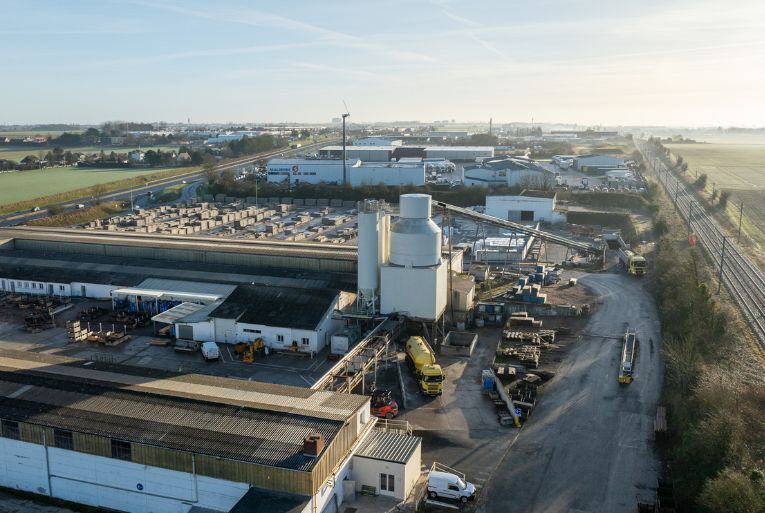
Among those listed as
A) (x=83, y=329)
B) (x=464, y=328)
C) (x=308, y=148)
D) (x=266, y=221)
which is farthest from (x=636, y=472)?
(x=308, y=148)

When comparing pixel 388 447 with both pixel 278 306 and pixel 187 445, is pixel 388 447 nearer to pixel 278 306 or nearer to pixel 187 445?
pixel 187 445

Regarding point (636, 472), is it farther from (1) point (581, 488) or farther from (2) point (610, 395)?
(2) point (610, 395)

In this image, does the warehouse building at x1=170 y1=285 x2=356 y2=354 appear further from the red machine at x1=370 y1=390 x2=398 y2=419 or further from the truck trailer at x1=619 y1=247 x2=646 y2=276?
the truck trailer at x1=619 y1=247 x2=646 y2=276

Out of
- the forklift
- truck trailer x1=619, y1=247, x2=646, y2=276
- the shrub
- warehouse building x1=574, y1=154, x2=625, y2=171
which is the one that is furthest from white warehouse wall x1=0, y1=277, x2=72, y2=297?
warehouse building x1=574, y1=154, x2=625, y2=171

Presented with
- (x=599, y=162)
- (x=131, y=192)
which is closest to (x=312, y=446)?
(x=131, y=192)

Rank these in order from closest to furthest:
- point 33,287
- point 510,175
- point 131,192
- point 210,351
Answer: point 210,351
point 33,287
point 510,175
point 131,192

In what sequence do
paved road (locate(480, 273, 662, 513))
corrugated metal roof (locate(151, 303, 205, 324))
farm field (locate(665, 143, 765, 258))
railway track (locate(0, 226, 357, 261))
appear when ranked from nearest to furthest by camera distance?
1. paved road (locate(480, 273, 662, 513))
2. corrugated metal roof (locate(151, 303, 205, 324))
3. railway track (locate(0, 226, 357, 261))
4. farm field (locate(665, 143, 765, 258))
